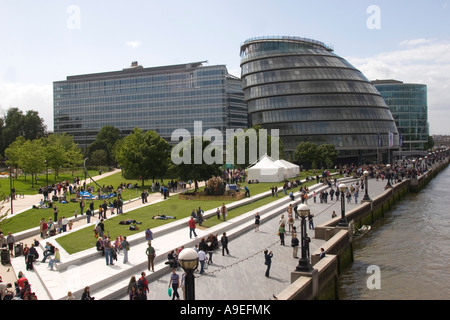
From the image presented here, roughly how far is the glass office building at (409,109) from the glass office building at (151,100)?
91394mm

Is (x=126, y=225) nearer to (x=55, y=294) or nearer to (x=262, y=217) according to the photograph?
(x=262, y=217)

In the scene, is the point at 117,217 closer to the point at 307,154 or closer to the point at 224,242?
the point at 224,242

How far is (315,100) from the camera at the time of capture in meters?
93.0

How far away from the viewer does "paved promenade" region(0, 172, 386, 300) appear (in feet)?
53.5

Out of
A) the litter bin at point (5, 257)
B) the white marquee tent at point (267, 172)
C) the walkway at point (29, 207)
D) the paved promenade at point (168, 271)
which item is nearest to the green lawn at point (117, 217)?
the walkway at point (29, 207)

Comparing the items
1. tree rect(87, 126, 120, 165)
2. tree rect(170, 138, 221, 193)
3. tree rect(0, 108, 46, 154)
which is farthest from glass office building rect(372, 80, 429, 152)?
tree rect(170, 138, 221, 193)

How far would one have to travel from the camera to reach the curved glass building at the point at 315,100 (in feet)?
306

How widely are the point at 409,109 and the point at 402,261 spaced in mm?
176632

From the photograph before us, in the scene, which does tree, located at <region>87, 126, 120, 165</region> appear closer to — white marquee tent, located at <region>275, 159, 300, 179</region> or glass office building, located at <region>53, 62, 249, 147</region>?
glass office building, located at <region>53, 62, 249, 147</region>

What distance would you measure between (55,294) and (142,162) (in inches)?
1556

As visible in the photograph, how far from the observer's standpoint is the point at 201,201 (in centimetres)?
4009

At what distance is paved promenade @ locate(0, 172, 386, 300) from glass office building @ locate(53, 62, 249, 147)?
87244 mm

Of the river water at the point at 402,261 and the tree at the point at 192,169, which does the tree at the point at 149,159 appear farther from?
the river water at the point at 402,261

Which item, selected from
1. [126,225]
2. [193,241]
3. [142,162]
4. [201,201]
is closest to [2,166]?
[142,162]
